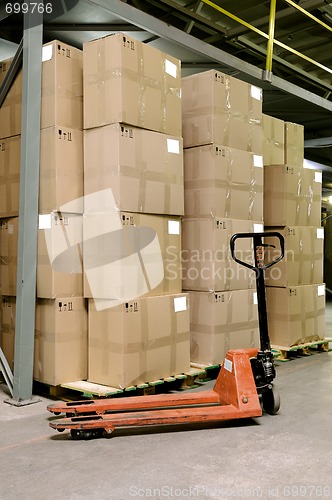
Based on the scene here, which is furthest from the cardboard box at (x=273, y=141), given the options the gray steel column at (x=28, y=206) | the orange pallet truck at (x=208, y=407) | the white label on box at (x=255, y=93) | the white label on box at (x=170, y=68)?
the gray steel column at (x=28, y=206)

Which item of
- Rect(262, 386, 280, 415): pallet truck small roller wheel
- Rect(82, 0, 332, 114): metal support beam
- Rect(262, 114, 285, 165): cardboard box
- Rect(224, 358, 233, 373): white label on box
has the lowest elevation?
Rect(262, 386, 280, 415): pallet truck small roller wheel

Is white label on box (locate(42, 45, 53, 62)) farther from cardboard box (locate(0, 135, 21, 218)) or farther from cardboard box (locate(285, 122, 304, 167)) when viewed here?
cardboard box (locate(285, 122, 304, 167))

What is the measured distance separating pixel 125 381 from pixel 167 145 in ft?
6.68

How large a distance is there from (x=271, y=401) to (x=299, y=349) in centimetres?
259

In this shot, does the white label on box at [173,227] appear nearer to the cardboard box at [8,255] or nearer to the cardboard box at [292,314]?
the cardboard box at [8,255]

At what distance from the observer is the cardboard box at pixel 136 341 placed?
3.96 m

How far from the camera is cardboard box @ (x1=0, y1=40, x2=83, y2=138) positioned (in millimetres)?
4168

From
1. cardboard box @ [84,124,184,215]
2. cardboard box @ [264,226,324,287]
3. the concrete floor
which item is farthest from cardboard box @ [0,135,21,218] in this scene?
cardboard box @ [264,226,324,287]

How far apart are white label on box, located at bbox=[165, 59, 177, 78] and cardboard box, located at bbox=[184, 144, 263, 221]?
2.45 feet

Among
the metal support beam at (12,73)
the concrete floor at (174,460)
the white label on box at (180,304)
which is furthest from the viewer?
the white label on box at (180,304)

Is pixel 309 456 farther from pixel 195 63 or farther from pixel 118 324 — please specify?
pixel 195 63

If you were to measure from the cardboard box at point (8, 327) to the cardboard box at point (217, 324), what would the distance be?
1.69m

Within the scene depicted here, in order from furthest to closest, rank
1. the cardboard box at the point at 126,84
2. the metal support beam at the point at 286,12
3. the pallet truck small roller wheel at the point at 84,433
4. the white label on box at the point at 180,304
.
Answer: the metal support beam at the point at 286,12 → the white label on box at the point at 180,304 → the cardboard box at the point at 126,84 → the pallet truck small roller wheel at the point at 84,433

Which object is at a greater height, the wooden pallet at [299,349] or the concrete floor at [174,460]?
the wooden pallet at [299,349]
